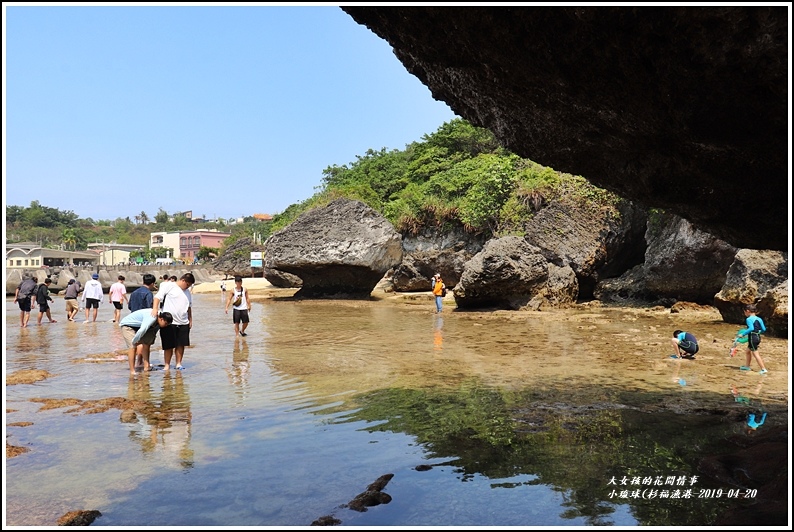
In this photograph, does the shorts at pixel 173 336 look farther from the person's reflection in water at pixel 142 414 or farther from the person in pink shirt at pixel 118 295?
the person in pink shirt at pixel 118 295

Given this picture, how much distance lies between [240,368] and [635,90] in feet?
26.3

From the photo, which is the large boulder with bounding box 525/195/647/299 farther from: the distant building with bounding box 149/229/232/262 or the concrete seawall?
the distant building with bounding box 149/229/232/262

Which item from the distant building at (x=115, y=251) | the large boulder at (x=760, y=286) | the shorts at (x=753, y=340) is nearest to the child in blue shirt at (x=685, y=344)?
the shorts at (x=753, y=340)

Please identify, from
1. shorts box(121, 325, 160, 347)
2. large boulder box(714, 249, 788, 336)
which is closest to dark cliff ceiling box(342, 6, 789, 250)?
shorts box(121, 325, 160, 347)

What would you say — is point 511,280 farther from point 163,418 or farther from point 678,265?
point 163,418

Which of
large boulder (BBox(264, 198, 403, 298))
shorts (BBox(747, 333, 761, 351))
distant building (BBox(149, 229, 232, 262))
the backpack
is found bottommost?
shorts (BBox(747, 333, 761, 351))

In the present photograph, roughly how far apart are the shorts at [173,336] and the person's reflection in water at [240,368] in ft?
2.98

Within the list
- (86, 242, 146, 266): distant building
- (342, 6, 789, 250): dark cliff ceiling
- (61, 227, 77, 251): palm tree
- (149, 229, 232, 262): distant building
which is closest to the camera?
(342, 6, 789, 250): dark cliff ceiling

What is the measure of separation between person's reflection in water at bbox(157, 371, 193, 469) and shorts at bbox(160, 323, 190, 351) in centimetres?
80

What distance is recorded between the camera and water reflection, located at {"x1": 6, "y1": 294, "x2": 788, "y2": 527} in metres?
4.25

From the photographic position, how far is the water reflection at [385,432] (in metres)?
4.25

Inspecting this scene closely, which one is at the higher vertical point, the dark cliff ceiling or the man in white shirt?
the dark cliff ceiling

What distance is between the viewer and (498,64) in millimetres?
4242

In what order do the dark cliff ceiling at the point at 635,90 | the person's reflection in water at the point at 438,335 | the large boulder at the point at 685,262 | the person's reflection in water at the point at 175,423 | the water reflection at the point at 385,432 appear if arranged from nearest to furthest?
the dark cliff ceiling at the point at 635,90 → the water reflection at the point at 385,432 → the person's reflection in water at the point at 175,423 → the person's reflection in water at the point at 438,335 → the large boulder at the point at 685,262
